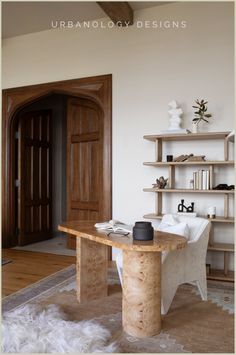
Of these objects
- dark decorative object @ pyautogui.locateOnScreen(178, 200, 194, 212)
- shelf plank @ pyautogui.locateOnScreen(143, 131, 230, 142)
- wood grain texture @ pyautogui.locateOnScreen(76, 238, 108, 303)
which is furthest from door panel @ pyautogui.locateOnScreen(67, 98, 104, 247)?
wood grain texture @ pyautogui.locateOnScreen(76, 238, 108, 303)

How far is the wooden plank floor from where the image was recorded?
11.1ft

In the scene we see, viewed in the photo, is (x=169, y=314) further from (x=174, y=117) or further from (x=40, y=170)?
(x=40, y=170)

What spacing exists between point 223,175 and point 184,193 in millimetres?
520

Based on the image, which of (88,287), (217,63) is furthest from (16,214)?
(217,63)

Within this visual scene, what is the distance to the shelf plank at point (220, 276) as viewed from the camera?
11.3ft

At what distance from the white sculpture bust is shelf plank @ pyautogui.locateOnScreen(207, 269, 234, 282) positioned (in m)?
1.76

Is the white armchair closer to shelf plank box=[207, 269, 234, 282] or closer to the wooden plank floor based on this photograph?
shelf plank box=[207, 269, 234, 282]

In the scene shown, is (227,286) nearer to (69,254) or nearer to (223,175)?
(223,175)

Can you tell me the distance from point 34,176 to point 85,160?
4.12ft

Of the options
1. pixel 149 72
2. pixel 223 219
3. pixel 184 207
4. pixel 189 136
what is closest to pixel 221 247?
pixel 223 219

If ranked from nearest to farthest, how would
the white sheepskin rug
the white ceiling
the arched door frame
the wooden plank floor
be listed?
the white sheepskin rug
the wooden plank floor
the white ceiling
the arched door frame

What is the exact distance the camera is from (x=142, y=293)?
2.22 meters

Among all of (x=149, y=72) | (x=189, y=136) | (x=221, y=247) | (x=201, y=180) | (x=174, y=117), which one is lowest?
(x=221, y=247)

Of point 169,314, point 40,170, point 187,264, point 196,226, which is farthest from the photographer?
point 40,170
